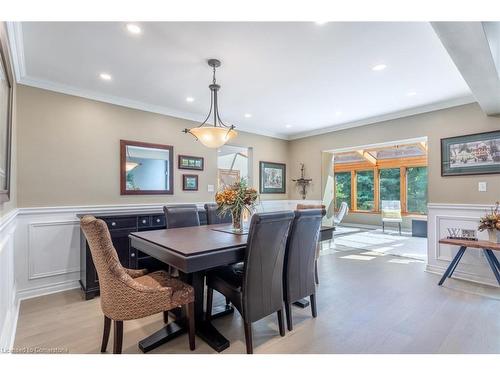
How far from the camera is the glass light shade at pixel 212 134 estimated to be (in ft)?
8.89

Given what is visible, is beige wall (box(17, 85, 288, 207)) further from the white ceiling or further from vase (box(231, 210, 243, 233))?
vase (box(231, 210, 243, 233))

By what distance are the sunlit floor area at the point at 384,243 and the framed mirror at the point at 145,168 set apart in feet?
11.1

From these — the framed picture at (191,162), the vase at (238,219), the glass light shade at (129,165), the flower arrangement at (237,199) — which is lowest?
the vase at (238,219)

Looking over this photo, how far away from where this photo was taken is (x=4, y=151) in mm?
2020

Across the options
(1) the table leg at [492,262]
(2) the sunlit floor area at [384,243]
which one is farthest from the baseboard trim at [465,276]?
(2) the sunlit floor area at [384,243]

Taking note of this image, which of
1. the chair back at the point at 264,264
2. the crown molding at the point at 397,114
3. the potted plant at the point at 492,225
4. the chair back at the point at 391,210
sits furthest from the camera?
the chair back at the point at 391,210

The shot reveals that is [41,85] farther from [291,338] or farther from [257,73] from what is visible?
[291,338]

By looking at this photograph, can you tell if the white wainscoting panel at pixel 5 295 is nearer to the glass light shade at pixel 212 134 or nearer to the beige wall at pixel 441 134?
the glass light shade at pixel 212 134

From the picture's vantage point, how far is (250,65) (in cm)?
277

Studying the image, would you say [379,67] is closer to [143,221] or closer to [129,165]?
[143,221]

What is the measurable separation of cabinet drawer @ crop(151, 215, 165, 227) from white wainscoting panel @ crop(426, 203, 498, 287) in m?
3.99

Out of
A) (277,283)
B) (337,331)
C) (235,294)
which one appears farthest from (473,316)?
(235,294)

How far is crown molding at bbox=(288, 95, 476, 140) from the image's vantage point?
3700 millimetres
